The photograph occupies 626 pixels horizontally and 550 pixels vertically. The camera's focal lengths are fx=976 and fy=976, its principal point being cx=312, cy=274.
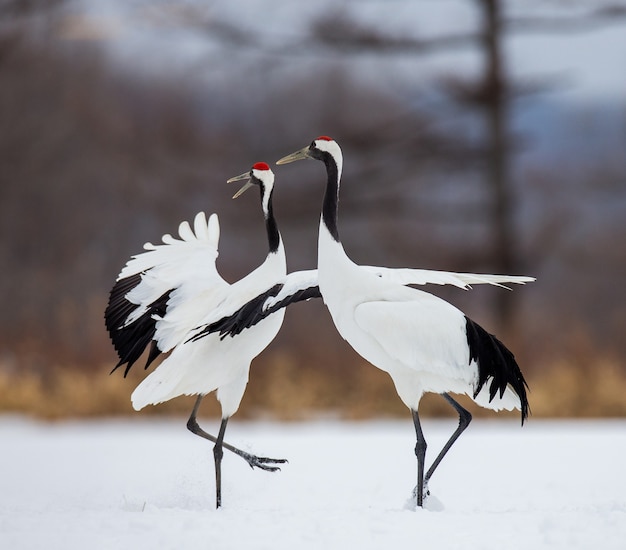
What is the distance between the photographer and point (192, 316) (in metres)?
5.62

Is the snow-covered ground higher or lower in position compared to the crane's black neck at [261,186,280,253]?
lower

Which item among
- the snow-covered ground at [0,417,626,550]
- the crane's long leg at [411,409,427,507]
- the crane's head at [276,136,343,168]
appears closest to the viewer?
the snow-covered ground at [0,417,626,550]

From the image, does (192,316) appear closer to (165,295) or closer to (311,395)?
(165,295)

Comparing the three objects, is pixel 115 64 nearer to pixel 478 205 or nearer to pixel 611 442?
pixel 478 205

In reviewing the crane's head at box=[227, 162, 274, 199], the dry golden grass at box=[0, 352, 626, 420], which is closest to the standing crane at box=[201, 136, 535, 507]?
the crane's head at box=[227, 162, 274, 199]

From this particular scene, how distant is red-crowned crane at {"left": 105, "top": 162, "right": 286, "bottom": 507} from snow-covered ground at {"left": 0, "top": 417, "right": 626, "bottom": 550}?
650 mm

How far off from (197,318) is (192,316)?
1.3 inches

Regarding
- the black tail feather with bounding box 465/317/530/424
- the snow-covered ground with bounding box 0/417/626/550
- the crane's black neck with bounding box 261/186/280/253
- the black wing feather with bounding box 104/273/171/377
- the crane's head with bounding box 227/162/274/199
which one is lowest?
the snow-covered ground with bounding box 0/417/626/550

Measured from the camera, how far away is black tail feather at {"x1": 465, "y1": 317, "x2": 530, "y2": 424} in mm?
5105

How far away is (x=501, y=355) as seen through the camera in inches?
202

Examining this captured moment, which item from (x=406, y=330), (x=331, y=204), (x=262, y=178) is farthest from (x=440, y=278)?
(x=262, y=178)

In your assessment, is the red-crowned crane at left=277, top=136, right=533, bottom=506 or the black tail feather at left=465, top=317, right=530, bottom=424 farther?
the black tail feather at left=465, top=317, right=530, bottom=424

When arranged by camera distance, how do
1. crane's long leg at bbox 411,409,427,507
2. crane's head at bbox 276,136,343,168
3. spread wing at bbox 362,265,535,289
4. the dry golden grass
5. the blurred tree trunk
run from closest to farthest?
crane's long leg at bbox 411,409,427,507 → spread wing at bbox 362,265,535,289 → crane's head at bbox 276,136,343,168 → the dry golden grass → the blurred tree trunk

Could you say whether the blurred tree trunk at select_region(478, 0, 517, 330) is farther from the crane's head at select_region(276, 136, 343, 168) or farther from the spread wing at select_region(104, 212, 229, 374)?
the crane's head at select_region(276, 136, 343, 168)
